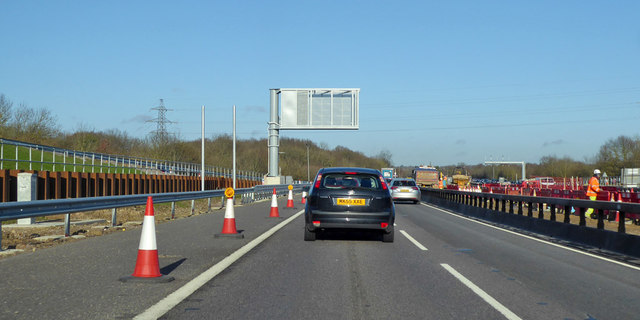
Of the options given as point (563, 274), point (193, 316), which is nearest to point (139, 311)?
point (193, 316)

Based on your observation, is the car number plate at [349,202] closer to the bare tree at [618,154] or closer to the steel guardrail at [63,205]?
the steel guardrail at [63,205]

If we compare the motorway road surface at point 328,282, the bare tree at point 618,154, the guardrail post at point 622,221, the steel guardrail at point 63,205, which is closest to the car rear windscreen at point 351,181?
the motorway road surface at point 328,282

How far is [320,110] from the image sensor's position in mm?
48469

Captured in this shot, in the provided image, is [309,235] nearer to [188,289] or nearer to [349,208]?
[349,208]

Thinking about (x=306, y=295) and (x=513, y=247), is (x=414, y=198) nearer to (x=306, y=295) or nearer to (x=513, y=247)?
(x=513, y=247)

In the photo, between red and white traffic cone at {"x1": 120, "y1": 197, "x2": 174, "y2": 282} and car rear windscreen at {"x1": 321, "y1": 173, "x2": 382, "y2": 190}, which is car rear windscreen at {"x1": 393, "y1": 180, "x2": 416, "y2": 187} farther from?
red and white traffic cone at {"x1": 120, "y1": 197, "x2": 174, "y2": 282}

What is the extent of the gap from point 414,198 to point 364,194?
73.4 feet

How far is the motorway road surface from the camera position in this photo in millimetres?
5723

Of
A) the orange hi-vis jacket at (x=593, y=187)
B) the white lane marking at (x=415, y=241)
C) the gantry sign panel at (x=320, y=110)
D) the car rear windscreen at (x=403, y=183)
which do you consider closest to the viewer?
the white lane marking at (x=415, y=241)

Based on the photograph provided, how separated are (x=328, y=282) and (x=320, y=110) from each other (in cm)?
4149

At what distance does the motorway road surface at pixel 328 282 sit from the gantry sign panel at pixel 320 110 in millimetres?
36448

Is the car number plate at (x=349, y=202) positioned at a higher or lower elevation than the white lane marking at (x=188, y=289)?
higher

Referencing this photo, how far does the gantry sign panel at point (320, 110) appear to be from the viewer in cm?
4831

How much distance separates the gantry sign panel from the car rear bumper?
36.9 metres
